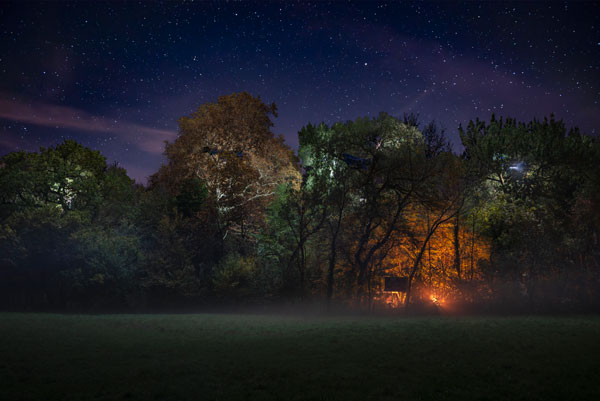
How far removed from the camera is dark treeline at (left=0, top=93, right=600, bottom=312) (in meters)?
29.4

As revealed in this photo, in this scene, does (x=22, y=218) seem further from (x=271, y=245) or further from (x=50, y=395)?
(x=50, y=395)

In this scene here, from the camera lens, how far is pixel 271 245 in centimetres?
3703

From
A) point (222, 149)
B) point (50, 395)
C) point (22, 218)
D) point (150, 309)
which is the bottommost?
point (150, 309)

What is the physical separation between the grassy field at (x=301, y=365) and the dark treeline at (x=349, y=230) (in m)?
13.4

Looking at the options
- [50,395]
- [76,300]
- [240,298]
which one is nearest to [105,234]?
[76,300]

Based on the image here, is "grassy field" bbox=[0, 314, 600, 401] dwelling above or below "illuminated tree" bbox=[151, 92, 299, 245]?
below

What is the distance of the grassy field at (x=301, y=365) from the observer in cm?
803

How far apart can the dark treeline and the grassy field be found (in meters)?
13.4

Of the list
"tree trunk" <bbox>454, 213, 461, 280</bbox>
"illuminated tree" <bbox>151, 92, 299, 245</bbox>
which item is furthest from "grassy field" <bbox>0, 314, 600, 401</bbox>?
"illuminated tree" <bbox>151, 92, 299, 245</bbox>

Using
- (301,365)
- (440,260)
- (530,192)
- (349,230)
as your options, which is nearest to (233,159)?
(349,230)

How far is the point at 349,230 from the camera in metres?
31.5

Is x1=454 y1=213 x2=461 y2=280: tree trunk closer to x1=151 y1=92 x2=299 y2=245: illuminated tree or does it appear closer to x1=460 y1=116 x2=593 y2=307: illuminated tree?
x1=460 y1=116 x2=593 y2=307: illuminated tree

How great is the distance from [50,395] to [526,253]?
30.8 meters

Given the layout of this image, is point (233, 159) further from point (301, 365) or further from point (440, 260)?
point (301, 365)
